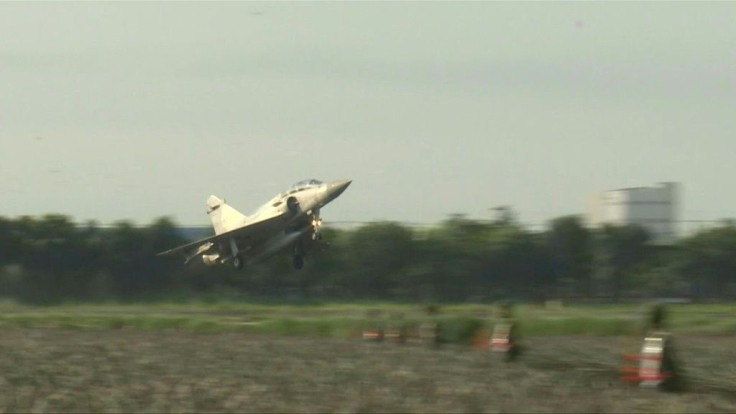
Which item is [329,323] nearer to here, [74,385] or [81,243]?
[74,385]

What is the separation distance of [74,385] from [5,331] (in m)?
19.9

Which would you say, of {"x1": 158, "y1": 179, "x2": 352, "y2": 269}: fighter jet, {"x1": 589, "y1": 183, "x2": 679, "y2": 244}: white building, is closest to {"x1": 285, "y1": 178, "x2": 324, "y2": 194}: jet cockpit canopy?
{"x1": 158, "y1": 179, "x2": 352, "y2": 269}: fighter jet

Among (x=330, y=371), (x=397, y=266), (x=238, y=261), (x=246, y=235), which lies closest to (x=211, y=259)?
(x=238, y=261)

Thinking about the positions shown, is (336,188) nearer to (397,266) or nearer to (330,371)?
(397,266)

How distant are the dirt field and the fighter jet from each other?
21268mm

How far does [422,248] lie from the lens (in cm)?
7469

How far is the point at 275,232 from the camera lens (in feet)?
196

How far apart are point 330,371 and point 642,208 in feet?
209

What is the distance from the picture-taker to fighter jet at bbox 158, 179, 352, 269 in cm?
5641

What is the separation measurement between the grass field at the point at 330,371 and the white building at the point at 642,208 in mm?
41461

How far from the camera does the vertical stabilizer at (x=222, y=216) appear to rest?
6406cm

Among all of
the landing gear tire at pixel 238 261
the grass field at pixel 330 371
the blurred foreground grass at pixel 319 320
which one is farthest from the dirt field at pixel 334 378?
the landing gear tire at pixel 238 261

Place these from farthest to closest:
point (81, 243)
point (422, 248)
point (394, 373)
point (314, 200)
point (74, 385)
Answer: point (422, 248), point (81, 243), point (314, 200), point (394, 373), point (74, 385)

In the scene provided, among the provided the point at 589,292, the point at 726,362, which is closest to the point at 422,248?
the point at 589,292
